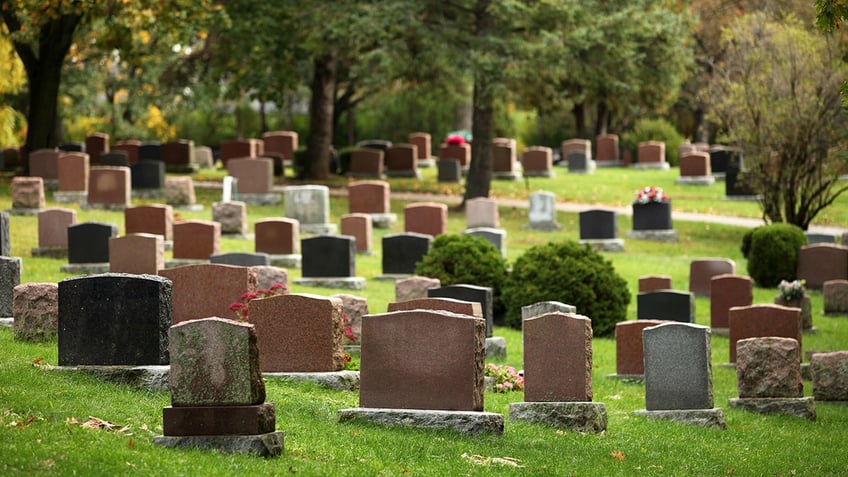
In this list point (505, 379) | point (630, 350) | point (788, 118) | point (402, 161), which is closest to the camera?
point (505, 379)

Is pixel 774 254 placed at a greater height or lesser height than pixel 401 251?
lesser

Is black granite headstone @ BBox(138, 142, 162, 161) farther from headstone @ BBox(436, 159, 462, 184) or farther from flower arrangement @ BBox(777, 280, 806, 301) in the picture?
flower arrangement @ BBox(777, 280, 806, 301)

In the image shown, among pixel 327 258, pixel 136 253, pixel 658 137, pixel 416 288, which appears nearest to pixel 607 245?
pixel 327 258

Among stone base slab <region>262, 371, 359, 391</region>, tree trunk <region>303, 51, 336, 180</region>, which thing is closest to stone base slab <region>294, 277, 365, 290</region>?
stone base slab <region>262, 371, 359, 391</region>

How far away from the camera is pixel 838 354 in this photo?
17797 mm

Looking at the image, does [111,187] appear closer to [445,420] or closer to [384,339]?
[384,339]

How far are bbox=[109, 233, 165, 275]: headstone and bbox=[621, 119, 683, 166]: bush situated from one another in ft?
112

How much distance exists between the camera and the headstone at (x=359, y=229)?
29516 millimetres

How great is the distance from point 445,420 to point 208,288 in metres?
4.88

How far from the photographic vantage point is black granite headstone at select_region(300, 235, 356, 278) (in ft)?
83.4

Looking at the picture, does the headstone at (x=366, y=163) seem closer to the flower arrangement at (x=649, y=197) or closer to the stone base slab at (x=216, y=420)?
the flower arrangement at (x=649, y=197)

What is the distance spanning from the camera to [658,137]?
5497cm

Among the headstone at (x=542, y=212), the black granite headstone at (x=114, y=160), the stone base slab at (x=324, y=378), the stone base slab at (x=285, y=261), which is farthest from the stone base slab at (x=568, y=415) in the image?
the black granite headstone at (x=114, y=160)

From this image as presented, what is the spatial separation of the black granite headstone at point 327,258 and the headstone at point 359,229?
396 centimetres
